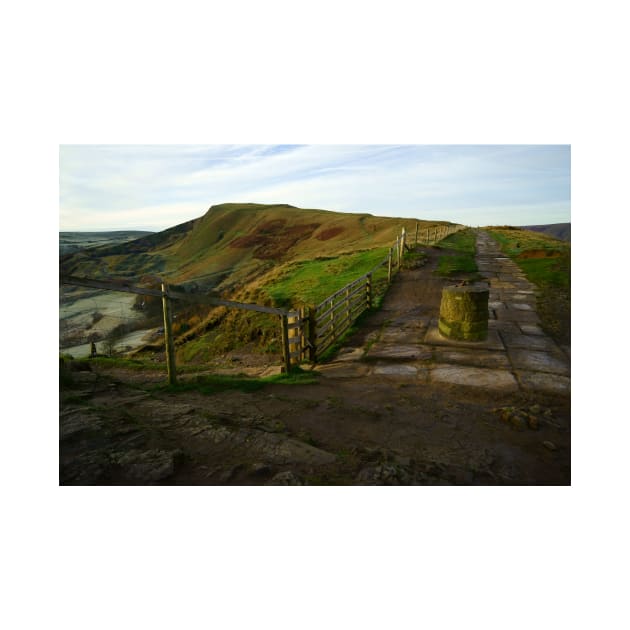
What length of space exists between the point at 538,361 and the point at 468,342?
4.67 feet

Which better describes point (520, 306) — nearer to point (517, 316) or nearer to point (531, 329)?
point (517, 316)

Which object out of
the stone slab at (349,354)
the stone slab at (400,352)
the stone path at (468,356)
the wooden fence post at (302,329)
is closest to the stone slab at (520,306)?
the stone path at (468,356)

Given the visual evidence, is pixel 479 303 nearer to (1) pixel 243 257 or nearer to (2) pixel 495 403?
(2) pixel 495 403

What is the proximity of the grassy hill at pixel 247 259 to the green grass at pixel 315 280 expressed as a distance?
58 mm

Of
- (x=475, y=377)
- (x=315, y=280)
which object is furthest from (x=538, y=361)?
(x=315, y=280)

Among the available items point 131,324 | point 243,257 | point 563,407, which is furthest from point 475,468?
point 243,257

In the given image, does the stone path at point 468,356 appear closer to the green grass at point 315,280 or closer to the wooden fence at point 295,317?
the wooden fence at point 295,317

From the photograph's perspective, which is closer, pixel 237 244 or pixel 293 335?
pixel 293 335

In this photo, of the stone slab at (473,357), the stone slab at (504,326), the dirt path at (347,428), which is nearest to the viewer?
the dirt path at (347,428)

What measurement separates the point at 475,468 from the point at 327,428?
162 cm

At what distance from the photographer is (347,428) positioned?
4297 millimetres

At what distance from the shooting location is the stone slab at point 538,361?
245 inches

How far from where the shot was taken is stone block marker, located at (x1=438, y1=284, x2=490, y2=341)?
7.65 m
